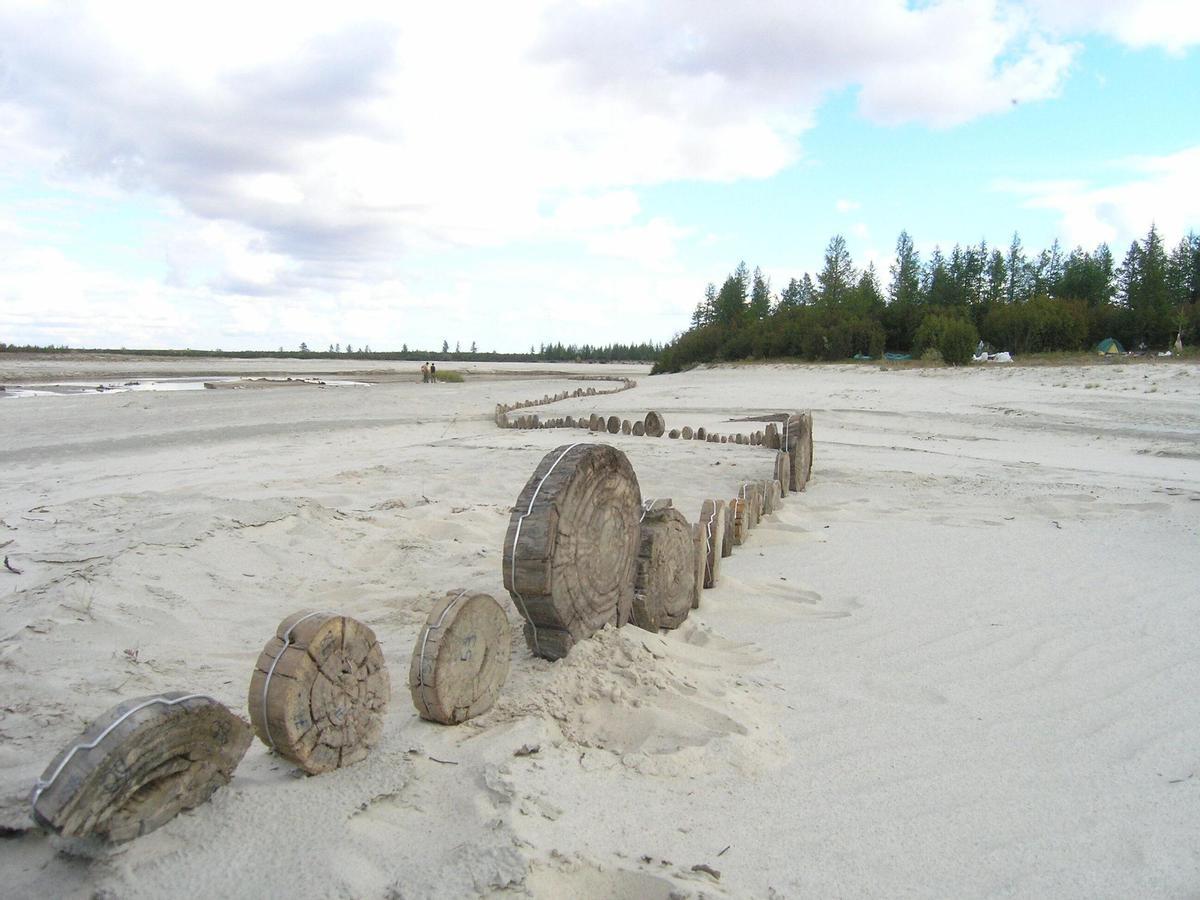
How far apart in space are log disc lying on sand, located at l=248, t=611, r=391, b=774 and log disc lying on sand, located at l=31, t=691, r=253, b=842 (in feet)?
0.44

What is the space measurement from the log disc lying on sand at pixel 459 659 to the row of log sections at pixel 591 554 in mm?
332

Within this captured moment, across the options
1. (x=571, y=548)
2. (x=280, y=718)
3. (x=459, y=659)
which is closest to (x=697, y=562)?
(x=571, y=548)

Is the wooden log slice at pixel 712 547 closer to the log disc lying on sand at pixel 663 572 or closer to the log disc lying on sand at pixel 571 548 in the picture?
the log disc lying on sand at pixel 663 572

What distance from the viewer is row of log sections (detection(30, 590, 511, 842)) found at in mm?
2174

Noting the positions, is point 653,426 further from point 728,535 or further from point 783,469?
point 728,535

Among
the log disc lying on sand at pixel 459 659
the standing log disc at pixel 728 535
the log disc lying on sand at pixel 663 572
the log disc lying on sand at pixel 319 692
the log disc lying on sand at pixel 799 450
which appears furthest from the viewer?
the log disc lying on sand at pixel 799 450

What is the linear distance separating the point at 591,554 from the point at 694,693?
0.79 meters

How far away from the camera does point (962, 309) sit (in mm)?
40688

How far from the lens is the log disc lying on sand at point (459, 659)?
2.94m

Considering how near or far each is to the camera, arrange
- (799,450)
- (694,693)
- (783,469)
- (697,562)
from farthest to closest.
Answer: (799,450), (783,469), (697,562), (694,693)

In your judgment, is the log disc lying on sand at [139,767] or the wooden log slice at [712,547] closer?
the log disc lying on sand at [139,767]

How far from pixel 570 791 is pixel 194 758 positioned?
1177 millimetres

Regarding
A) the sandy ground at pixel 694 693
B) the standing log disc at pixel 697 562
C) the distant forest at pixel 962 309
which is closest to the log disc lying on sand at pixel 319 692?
the sandy ground at pixel 694 693

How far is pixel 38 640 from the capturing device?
4.04m
